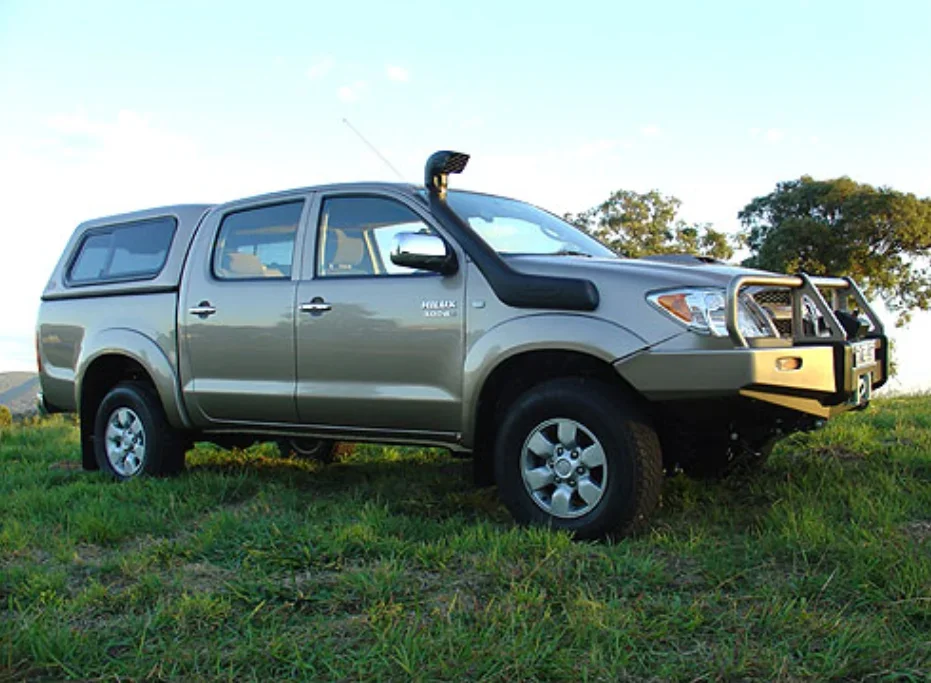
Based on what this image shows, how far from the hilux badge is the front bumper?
987 mm

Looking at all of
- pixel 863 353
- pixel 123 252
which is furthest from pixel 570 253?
pixel 123 252

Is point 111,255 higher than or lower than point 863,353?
higher

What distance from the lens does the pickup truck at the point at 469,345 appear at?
4.26 m

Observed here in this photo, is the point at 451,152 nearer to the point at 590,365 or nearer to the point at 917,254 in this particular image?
the point at 590,365

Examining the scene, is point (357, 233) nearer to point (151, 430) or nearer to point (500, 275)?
point (500, 275)

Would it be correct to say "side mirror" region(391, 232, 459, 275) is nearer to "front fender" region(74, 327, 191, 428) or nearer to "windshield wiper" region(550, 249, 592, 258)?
"windshield wiper" region(550, 249, 592, 258)

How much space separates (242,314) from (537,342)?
2157 mm

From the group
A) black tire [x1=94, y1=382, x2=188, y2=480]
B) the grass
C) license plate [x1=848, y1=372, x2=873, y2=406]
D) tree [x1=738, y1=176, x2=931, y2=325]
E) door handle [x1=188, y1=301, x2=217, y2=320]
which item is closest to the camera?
the grass

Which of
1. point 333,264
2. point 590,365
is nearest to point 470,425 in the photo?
point 590,365

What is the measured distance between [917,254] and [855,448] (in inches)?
999

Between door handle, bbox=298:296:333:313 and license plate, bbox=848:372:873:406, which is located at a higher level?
door handle, bbox=298:296:333:313

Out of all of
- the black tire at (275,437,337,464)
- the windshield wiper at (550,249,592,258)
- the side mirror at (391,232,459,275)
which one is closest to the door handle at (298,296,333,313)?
the side mirror at (391,232,459,275)

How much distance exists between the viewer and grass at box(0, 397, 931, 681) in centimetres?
296

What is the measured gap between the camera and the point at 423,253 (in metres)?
4.70
